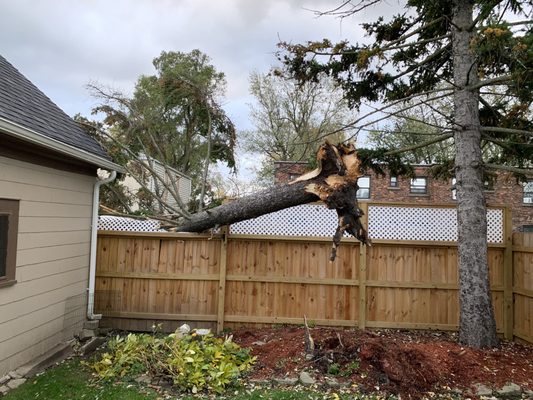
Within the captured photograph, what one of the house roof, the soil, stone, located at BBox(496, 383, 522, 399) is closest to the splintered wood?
the soil

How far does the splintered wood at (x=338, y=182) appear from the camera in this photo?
4.44 m

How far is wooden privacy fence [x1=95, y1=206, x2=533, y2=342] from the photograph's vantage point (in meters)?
6.29

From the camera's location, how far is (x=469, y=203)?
5.31 metres

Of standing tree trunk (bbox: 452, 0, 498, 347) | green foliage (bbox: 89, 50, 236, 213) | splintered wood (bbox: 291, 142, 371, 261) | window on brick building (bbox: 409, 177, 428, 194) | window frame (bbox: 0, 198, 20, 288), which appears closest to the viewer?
window frame (bbox: 0, 198, 20, 288)

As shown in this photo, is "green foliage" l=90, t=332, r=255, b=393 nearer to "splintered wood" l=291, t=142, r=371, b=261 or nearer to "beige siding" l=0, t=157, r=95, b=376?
"beige siding" l=0, t=157, r=95, b=376

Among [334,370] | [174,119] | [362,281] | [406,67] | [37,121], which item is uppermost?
[174,119]

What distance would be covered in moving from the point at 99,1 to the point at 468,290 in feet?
28.2

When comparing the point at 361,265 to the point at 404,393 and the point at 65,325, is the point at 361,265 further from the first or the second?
the point at 65,325

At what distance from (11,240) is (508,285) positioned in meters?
6.56

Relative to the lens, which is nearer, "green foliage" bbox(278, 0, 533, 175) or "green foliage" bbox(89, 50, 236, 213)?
"green foliage" bbox(278, 0, 533, 175)

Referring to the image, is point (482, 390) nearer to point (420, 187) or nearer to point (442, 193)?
point (442, 193)

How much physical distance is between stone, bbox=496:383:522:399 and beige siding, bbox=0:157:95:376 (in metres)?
4.89

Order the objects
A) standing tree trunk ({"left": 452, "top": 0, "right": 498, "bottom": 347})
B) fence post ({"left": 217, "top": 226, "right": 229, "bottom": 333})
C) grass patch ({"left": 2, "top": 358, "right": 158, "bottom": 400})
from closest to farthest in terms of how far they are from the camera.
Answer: grass patch ({"left": 2, "top": 358, "right": 158, "bottom": 400}) < standing tree trunk ({"left": 452, "top": 0, "right": 498, "bottom": 347}) < fence post ({"left": 217, "top": 226, "right": 229, "bottom": 333})

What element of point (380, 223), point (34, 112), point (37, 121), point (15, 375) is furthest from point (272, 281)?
point (34, 112)
